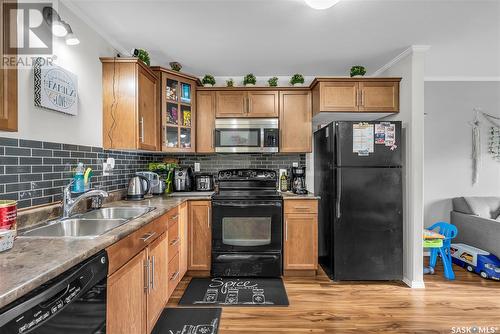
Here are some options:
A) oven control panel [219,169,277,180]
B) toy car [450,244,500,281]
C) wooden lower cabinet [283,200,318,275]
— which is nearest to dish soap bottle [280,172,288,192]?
oven control panel [219,169,277,180]

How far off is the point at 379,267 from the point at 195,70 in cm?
309

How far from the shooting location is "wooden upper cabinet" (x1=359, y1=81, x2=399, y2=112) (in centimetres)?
287

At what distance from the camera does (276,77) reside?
131 inches

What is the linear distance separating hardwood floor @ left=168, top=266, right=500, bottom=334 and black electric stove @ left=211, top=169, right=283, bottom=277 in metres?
0.34

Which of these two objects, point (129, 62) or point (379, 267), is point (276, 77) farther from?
point (379, 267)

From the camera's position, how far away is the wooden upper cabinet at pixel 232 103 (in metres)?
3.15

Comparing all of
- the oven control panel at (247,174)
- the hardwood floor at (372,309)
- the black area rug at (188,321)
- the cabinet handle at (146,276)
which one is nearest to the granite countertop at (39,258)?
the cabinet handle at (146,276)

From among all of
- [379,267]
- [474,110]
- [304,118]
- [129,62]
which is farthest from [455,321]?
[129,62]

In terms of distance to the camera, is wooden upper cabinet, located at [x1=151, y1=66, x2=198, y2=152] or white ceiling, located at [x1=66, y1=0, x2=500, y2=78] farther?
wooden upper cabinet, located at [x1=151, y1=66, x2=198, y2=152]

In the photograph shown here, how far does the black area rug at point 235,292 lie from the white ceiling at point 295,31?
2.42 meters

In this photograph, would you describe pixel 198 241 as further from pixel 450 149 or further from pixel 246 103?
pixel 450 149

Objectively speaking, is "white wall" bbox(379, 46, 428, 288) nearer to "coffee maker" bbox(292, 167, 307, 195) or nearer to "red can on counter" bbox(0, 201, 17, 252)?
"coffee maker" bbox(292, 167, 307, 195)

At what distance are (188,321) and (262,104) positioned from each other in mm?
2371

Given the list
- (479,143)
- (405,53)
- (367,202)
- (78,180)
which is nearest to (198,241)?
(78,180)
